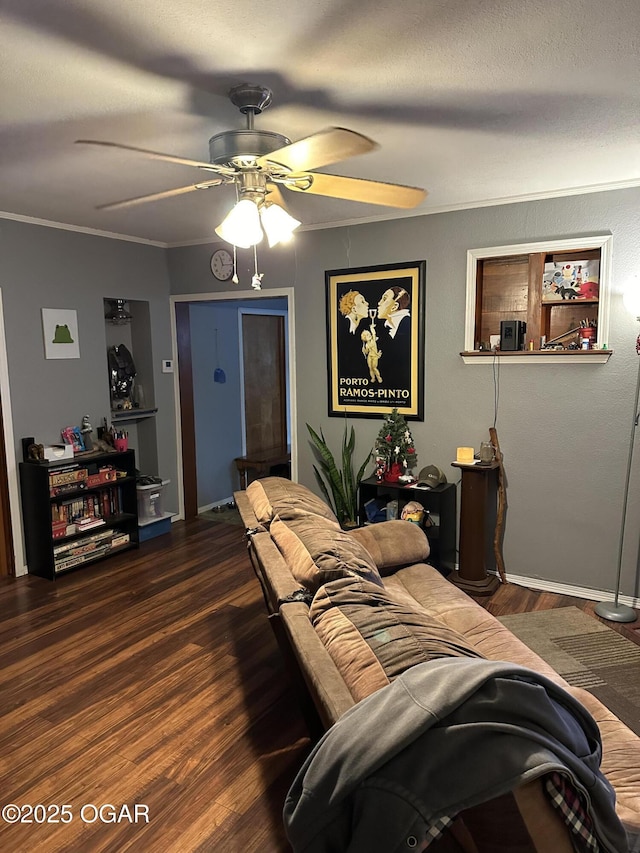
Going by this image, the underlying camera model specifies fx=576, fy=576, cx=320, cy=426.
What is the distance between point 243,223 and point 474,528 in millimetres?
2580

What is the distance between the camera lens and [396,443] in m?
4.14

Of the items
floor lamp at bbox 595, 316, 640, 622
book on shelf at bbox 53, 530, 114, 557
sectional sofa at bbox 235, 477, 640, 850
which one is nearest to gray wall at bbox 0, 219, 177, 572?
book on shelf at bbox 53, 530, 114, 557

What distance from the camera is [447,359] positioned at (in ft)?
13.2

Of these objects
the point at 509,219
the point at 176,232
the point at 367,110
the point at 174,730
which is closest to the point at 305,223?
the point at 176,232

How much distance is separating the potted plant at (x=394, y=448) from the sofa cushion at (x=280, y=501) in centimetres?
126

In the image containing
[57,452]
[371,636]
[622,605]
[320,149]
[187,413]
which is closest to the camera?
[371,636]

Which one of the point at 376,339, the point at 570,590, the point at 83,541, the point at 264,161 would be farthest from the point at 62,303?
the point at 570,590

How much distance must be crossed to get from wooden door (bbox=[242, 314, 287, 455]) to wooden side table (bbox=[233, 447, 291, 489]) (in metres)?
0.13

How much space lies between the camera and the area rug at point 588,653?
105 inches

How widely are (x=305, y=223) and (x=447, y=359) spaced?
150 centimetres

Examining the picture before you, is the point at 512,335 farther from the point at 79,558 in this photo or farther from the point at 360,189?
the point at 79,558

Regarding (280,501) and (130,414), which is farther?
(130,414)

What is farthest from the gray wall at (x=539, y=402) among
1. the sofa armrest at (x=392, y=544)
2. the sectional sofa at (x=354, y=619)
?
the sectional sofa at (x=354, y=619)

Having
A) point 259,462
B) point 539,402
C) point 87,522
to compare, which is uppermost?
point 539,402
